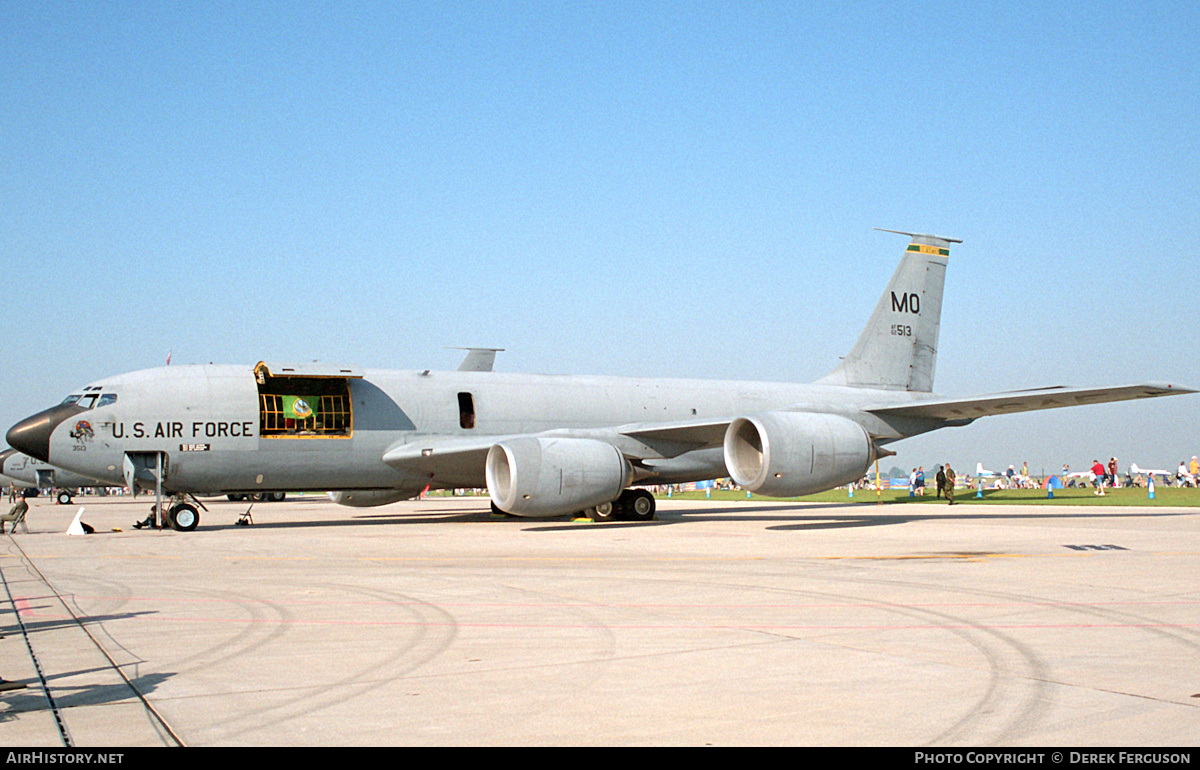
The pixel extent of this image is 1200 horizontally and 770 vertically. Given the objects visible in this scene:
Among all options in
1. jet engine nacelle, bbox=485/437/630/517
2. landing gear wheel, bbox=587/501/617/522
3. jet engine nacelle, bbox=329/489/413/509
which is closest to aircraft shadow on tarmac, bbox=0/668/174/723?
jet engine nacelle, bbox=485/437/630/517

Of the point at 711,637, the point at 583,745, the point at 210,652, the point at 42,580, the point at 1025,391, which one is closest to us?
the point at 583,745

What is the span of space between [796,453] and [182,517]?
12219 mm

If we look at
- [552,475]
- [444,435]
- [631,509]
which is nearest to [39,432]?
[444,435]

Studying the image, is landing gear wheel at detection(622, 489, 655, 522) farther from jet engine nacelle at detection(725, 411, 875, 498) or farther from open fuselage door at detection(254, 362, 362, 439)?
open fuselage door at detection(254, 362, 362, 439)

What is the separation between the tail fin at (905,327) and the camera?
2691cm

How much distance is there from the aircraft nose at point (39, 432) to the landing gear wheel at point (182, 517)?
250cm

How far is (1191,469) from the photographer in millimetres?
51719

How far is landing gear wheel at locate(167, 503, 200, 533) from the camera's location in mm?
20438

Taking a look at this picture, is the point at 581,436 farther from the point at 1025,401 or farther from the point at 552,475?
the point at 1025,401

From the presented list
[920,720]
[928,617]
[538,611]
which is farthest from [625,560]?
[920,720]

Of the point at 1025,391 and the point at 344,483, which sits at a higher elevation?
the point at 1025,391

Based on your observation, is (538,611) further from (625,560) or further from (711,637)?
(625,560)

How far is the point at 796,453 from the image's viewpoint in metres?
18.8
